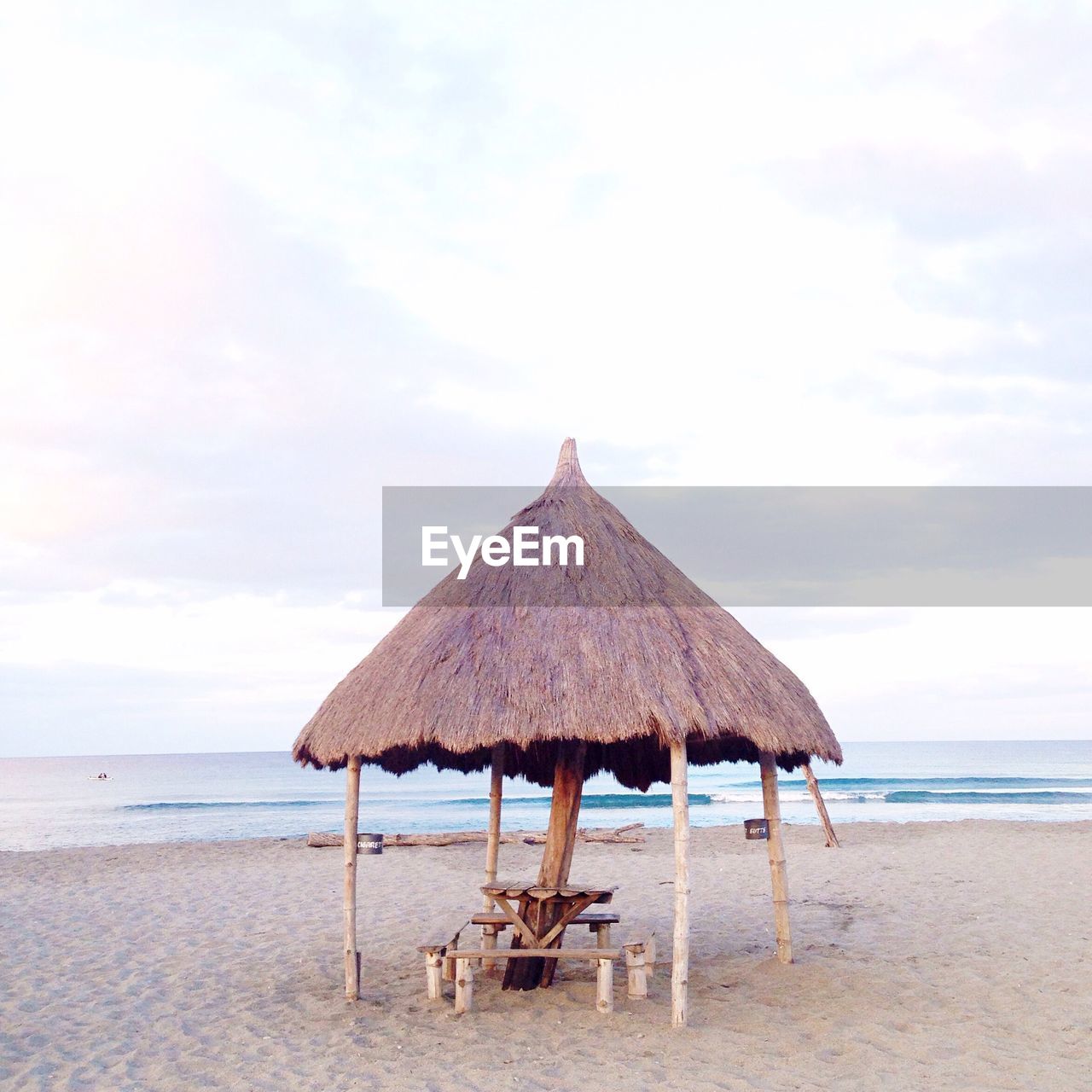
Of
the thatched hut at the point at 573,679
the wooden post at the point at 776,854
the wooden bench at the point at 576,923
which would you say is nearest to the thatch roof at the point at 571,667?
the thatched hut at the point at 573,679

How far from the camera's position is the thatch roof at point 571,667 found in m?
6.01

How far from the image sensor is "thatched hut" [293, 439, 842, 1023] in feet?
19.8

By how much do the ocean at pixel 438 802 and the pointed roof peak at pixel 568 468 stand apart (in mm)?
19992

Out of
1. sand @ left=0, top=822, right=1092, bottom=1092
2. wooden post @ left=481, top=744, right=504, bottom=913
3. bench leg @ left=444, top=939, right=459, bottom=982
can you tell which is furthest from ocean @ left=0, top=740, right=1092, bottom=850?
bench leg @ left=444, top=939, right=459, bottom=982

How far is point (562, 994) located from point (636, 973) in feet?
2.32

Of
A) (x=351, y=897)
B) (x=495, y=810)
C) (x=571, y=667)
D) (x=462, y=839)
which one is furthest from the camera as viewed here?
(x=462, y=839)

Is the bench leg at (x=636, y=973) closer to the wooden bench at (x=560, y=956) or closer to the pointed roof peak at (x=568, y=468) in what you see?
the wooden bench at (x=560, y=956)

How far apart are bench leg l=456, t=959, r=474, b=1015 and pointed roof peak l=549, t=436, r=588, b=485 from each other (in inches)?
140

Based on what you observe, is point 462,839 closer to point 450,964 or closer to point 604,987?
point 450,964

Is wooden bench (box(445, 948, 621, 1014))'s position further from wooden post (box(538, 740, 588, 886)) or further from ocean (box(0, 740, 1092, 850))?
ocean (box(0, 740, 1092, 850))

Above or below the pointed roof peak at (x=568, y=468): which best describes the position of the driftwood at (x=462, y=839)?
below

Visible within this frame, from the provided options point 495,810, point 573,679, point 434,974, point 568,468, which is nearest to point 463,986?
point 434,974

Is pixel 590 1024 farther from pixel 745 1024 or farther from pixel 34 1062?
pixel 34 1062

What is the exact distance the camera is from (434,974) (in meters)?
6.84
